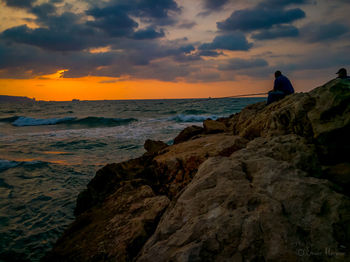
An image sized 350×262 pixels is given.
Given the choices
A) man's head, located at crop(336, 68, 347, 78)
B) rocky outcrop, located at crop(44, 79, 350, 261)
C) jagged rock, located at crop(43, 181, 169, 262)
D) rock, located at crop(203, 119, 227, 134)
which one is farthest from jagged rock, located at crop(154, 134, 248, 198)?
man's head, located at crop(336, 68, 347, 78)

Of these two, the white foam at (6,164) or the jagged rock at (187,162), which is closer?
the jagged rock at (187,162)

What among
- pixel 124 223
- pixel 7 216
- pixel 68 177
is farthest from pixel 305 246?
pixel 68 177

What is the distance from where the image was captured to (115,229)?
8.59 ft

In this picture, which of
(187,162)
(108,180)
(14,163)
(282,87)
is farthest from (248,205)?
(14,163)

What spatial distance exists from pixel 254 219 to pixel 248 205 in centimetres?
17

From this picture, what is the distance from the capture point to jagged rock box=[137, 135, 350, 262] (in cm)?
156

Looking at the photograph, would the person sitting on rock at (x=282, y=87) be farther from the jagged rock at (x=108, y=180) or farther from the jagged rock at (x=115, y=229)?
the jagged rock at (x=115, y=229)

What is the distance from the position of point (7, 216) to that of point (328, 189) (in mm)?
5562

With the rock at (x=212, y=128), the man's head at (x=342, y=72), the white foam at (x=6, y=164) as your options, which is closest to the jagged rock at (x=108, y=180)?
the rock at (x=212, y=128)

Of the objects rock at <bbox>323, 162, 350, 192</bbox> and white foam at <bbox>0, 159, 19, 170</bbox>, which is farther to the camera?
white foam at <bbox>0, 159, 19, 170</bbox>

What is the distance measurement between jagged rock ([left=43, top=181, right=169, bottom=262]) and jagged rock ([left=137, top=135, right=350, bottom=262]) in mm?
408

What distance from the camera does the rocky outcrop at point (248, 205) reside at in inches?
62.9

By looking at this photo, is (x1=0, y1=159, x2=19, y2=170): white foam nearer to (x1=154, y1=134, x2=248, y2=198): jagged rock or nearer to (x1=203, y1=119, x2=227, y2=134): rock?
(x1=154, y1=134, x2=248, y2=198): jagged rock

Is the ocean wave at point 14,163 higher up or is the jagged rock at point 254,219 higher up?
the jagged rock at point 254,219
